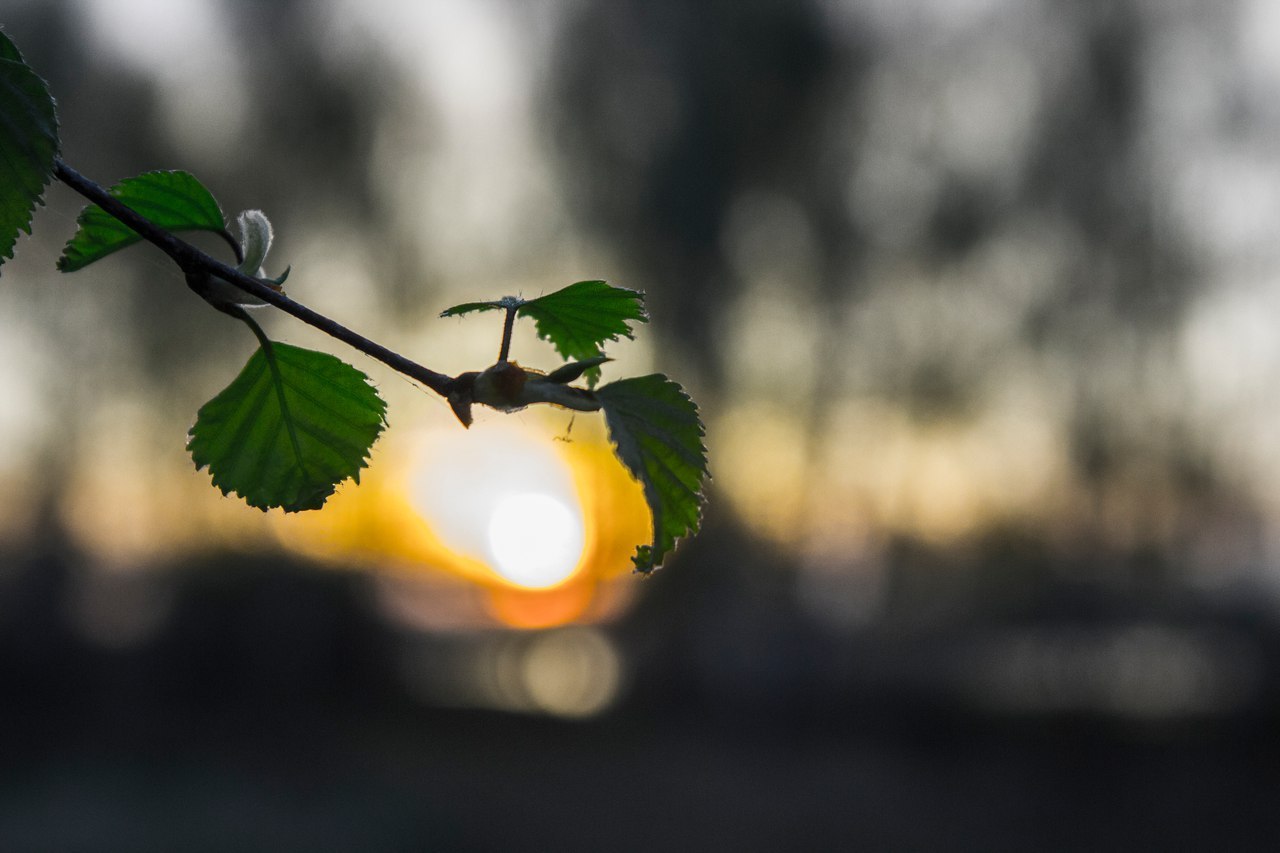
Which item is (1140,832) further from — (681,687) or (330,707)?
(330,707)

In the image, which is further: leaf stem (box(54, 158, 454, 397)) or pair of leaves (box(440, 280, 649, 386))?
pair of leaves (box(440, 280, 649, 386))

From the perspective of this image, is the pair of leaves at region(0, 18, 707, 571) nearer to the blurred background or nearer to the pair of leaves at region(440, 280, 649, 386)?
the pair of leaves at region(440, 280, 649, 386)

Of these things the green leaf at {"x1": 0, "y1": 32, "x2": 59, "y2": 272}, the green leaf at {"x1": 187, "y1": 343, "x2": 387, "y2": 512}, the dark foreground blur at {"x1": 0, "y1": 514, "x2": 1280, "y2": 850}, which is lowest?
the green leaf at {"x1": 187, "y1": 343, "x2": 387, "y2": 512}

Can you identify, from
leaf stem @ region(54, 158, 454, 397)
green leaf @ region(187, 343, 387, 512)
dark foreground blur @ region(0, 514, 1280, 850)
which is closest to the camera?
leaf stem @ region(54, 158, 454, 397)

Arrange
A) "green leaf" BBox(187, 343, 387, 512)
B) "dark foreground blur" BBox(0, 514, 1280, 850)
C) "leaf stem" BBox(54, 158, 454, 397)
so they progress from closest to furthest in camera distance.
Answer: "leaf stem" BBox(54, 158, 454, 397)
"green leaf" BBox(187, 343, 387, 512)
"dark foreground blur" BBox(0, 514, 1280, 850)

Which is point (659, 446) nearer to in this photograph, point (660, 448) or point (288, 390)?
point (660, 448)

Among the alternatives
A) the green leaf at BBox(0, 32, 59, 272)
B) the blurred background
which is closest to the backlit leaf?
the green leaf at BBox(0, 32, 59, 272)

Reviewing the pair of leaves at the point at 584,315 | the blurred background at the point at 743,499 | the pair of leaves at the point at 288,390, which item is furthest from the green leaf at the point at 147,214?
the blurred background at the point at 743,499
